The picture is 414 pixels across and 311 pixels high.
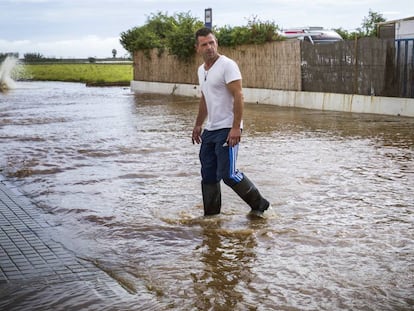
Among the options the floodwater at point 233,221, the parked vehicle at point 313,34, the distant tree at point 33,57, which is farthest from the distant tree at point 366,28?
the distant tree at point 33,57

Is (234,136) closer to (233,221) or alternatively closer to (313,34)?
(233,221)

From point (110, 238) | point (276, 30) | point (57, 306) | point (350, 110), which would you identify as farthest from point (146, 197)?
point (276, 30)

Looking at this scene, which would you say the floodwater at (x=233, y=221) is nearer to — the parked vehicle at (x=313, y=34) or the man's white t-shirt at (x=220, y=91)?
the man's white t-shirt at (x=220, y=91)

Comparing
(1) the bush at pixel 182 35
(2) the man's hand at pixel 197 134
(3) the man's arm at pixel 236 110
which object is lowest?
(2) the man's hand at pixel 197 134

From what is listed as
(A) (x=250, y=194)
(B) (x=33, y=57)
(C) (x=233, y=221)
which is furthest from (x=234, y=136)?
(B) (x=33, y=57)

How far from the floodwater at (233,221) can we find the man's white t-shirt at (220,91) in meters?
1.01

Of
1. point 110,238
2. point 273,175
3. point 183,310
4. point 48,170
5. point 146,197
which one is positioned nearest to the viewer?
point 183,310

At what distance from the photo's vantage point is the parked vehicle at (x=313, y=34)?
86.4 feet

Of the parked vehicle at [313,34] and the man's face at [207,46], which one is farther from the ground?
the parked vehicle at [313,34]

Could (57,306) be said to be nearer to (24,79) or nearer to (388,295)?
(388,295)

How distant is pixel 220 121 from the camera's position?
6008mm

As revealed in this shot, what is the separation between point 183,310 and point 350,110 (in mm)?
14777

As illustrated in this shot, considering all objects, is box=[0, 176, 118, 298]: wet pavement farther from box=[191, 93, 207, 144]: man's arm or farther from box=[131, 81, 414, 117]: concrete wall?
box=[131, 81, 414, 117]: concrete wall

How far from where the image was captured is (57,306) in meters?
4.12
